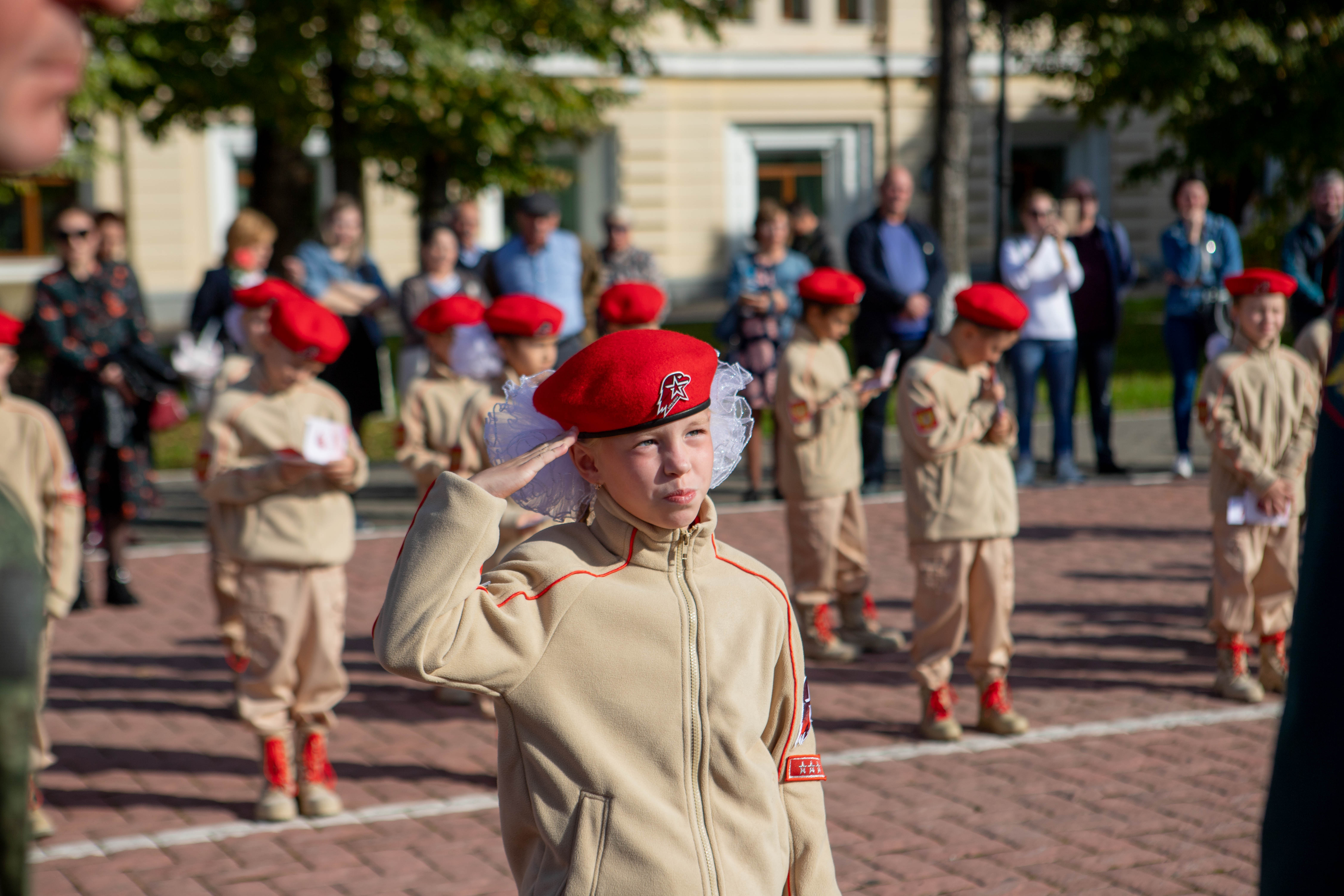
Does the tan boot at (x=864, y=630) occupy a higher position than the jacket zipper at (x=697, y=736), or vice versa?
the jacket zipper at (x=697, y=736)

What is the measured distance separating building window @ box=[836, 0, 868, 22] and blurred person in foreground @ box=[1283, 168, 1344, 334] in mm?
24724

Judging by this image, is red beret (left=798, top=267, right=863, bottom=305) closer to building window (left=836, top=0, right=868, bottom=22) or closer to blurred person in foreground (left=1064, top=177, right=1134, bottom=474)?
blurred person in foreground (left=1064, top=177, right=1134, bottom=474)

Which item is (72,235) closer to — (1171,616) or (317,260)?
(317,260)

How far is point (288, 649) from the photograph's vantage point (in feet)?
18.4

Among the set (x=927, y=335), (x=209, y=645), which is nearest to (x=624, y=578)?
(x=209, y=645)

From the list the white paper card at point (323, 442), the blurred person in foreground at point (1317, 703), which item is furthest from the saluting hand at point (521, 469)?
the white paper card at point (323, 442)

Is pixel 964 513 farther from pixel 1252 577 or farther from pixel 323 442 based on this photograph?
pixel 323 442

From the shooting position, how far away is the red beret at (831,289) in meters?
7.46

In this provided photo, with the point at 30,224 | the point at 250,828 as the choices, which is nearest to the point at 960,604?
the point at 250,828

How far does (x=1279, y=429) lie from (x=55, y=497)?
5242 millimetres

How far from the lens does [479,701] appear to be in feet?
23.0

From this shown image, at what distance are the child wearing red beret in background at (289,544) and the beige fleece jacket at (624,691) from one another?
10.2 feet

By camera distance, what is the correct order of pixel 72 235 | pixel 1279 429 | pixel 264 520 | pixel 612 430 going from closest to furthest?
pixel 612 430
pixel 264 520
pixel 1279 429
pixel 72 235

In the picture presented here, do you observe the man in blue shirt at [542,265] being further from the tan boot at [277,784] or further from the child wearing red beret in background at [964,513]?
the tan boot at [277,784]
